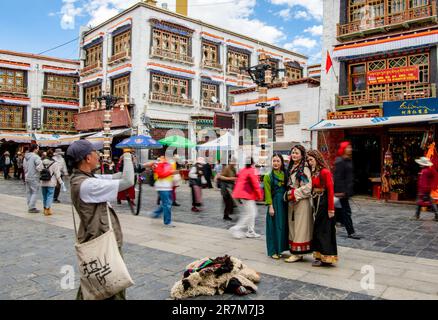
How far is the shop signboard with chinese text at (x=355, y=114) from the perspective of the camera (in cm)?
1482

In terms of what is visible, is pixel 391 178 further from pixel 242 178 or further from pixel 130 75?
pixel 130 75

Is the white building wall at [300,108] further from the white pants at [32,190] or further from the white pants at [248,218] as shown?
the white pants at [32,190]

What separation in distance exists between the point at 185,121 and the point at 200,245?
20.4 metres

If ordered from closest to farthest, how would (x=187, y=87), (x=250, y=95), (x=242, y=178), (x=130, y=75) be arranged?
(x=242, y=178) → (x=250, y=95) → (x=130, y=75) → (x=187, y=87)

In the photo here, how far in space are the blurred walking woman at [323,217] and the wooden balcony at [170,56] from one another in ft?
69.9

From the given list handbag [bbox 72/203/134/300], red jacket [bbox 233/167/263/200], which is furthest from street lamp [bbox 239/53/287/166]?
handbag [bbox 72/203/134/300]

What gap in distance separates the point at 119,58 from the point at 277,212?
23.0m

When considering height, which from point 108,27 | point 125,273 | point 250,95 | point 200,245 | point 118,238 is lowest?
point 200,245

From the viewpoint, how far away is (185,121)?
26.6 m

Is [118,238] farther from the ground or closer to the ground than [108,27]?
closer to the ground

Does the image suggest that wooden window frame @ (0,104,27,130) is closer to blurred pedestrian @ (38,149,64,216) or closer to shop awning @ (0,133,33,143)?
shop awning @ (0,133,33,143)

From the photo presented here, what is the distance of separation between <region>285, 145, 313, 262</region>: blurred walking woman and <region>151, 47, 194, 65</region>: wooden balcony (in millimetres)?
21013

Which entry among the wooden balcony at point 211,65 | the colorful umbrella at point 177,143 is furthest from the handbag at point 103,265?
the wooden balcony at point 211,65
